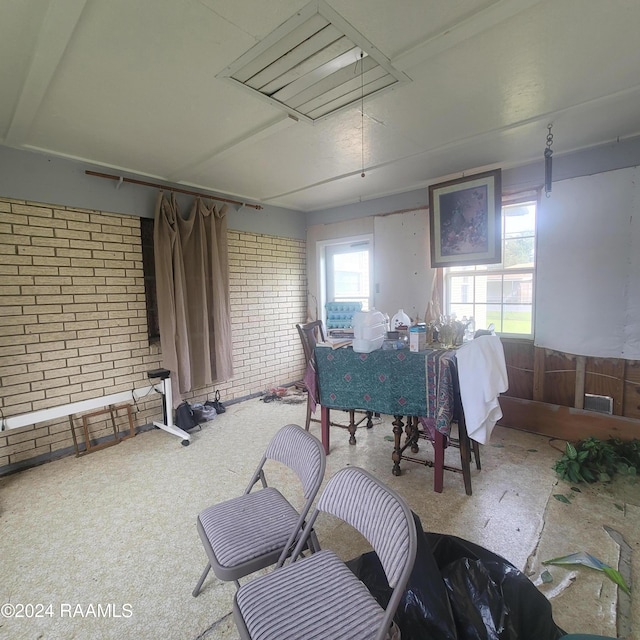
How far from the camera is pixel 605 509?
2.22 m

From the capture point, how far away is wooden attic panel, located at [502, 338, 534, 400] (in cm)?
357

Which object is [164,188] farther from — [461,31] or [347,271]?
[461,31]

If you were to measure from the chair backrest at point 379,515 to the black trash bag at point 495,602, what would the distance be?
1.61 feet

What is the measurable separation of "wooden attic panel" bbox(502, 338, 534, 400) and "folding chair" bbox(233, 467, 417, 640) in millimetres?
3015

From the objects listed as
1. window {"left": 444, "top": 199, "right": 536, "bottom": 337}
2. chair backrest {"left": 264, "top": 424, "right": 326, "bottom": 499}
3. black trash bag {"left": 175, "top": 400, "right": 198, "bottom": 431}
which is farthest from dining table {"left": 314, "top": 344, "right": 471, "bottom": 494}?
black trash bag {"left": 175, "top": 400, "right": 198, "bottom": 431}

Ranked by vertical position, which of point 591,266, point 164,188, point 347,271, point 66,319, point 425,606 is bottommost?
point 425,606

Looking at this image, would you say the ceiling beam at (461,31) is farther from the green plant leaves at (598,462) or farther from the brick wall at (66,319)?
the brick wall at (66,319)

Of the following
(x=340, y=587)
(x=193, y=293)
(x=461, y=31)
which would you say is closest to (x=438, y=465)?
(x=340, y=587)

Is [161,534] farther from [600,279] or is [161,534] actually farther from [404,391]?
[600,279]

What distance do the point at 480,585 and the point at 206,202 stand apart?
4146mm

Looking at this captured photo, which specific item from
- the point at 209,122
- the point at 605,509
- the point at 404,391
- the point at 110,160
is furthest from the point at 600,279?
the point at 110,160

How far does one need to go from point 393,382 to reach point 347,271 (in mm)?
2884

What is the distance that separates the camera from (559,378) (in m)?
3.40

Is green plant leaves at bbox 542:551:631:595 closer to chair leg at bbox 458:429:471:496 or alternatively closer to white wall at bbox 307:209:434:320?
chair leg at bbox 458:429:471:496
